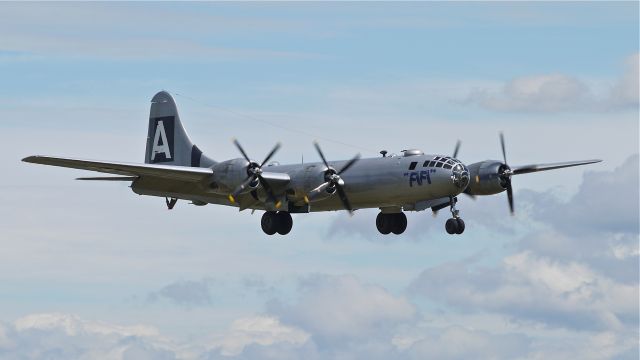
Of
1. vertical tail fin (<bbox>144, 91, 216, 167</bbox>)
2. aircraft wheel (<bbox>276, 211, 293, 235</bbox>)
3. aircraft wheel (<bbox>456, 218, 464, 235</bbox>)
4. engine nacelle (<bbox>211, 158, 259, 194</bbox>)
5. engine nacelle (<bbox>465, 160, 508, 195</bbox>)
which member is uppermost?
vertical tail fin (<bbox>144, 91, 216, 167</bbox>)

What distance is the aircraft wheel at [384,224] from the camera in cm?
6338

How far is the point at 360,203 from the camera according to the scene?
2356 inches

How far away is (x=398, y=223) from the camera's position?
6319 cm

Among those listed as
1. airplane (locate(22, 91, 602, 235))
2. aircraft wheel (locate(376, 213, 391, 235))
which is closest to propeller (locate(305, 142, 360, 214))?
airplane (locate(22, 91, 602, 235))

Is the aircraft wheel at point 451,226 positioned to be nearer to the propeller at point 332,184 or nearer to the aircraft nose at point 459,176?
the aircraft nose at point 459,176

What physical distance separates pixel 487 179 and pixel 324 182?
26.3 ft

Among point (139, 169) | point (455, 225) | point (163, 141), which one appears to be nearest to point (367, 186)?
point (455, 225)

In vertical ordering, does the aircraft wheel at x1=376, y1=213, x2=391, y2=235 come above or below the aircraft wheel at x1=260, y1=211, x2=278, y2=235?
below

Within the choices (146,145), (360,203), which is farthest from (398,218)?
(146,145)

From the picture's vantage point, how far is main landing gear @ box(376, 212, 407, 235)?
63.2 metres

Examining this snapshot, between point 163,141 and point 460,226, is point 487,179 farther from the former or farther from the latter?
point 163,141

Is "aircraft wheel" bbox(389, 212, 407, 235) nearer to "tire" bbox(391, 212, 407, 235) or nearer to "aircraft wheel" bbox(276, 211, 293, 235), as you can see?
"tire" bbox(391, 212, 407, 235)

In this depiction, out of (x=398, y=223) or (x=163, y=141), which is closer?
(x=398, y=223)

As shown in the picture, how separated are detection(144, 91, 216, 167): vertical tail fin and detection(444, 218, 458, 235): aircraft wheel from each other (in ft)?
47.6
